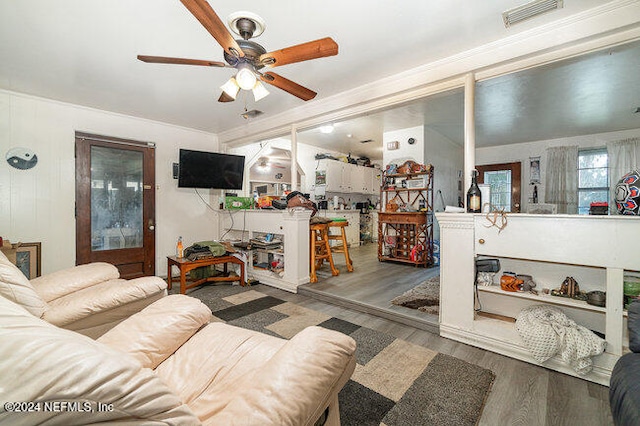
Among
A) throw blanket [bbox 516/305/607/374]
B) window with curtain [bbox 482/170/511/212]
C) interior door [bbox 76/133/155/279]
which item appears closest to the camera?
throw blanket [bbox 516/305/607/374]

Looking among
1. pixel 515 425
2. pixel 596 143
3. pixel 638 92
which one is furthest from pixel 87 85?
pixel 596 143

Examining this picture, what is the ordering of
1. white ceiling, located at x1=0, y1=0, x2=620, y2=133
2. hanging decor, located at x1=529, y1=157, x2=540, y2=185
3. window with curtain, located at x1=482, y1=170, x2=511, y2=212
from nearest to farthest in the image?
white ceiling, located at x1=0, y1=0, x2=620, y2=133
hanging decor, located at x1=529, y1=157, x2=540, y2=185
window with curtain, located at x1=482, y1=170, x2=511, y2=212

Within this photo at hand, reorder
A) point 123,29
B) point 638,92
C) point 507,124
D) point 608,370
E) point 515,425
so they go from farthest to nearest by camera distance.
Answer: point 507,124, point 638,92, point 123,29, point 608,370, point 515,425

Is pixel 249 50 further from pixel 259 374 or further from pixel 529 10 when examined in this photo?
pixel 529 10

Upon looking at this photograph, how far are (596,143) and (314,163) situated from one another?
19.5 feet

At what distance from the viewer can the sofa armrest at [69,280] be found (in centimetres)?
190

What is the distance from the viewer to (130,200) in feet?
13.4

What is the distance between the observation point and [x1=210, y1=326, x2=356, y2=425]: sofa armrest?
0.69 metres

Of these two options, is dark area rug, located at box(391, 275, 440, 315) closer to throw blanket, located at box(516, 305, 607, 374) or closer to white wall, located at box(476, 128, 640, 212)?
throw blanket, located at box(516, 305, 607, 374)

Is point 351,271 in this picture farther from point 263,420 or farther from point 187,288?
point 263,420

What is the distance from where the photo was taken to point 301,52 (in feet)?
5.47

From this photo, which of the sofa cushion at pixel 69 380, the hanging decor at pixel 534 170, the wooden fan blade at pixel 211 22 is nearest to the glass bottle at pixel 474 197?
the wooden fan blade at pixel 211 22

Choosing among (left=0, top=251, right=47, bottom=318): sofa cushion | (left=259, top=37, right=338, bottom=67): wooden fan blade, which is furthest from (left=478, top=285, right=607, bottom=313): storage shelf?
(left=0, top=251, right=47, bottom=318): sofa cushion

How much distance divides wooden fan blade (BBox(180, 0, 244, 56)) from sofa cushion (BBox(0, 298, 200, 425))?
55.5 inches
